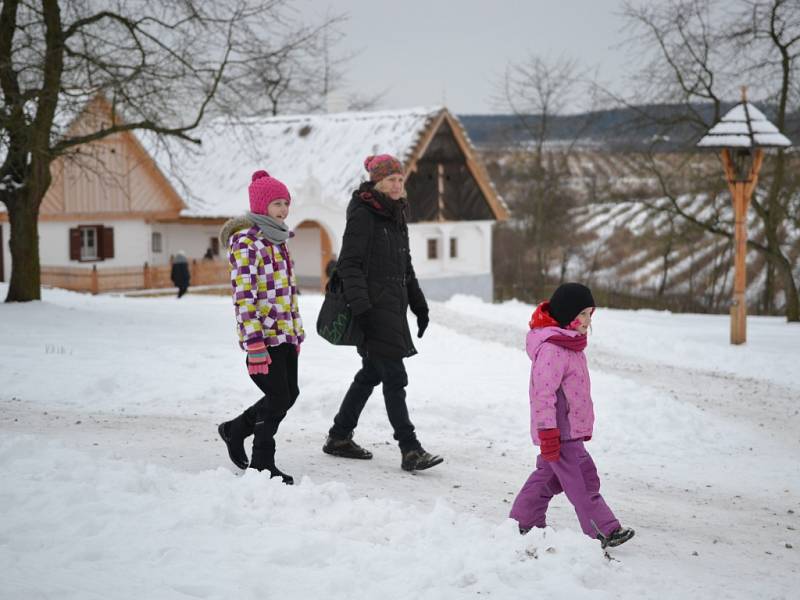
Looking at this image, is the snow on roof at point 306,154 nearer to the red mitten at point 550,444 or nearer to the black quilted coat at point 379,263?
the black quilted coat at point 379,263

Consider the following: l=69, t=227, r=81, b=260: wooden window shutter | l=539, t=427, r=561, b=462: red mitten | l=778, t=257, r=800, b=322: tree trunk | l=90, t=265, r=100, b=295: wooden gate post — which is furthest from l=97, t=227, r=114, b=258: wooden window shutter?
l=539, t=427, r=561, b=462: red mitten

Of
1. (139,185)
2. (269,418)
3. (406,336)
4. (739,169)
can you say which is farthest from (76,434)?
(139,185)

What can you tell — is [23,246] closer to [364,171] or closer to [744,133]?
[744,133]

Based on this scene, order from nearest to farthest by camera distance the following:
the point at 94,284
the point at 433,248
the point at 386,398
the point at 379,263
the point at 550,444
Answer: the point at 550,444
the point at 379,263
the point at 386,398
the point at 94,284
the point at 433,248

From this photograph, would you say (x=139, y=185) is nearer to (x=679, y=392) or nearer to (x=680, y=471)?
(x=679, y=392)

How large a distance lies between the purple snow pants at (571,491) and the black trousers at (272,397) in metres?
1.62

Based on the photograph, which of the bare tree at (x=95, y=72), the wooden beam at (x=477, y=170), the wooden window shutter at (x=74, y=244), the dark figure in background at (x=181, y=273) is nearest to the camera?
the bare tree at (x=95, y=72)

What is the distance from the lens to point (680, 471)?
7871mm

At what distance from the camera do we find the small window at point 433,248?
125 ft

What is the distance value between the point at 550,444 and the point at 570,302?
2.39ft

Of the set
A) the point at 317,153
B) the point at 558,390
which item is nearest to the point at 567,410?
the point at 558,390

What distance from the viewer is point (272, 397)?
6133mm

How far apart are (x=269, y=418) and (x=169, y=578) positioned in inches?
77.4

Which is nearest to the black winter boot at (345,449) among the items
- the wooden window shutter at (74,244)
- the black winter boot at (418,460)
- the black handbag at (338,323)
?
the black winter boot at (418,460)
